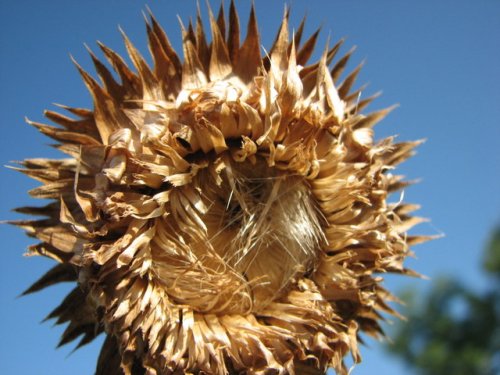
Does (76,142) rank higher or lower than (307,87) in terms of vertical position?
higher

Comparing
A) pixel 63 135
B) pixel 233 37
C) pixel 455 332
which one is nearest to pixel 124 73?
pixel 63 135

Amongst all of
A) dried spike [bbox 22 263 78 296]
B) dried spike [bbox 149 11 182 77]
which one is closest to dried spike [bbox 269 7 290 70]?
dried spike [bbox 149 11 182 77]

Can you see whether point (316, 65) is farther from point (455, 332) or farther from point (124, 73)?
point (455, 332)

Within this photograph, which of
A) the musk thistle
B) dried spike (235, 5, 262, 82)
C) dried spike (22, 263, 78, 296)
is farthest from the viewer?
dried spike (235, 5, 262, 82)

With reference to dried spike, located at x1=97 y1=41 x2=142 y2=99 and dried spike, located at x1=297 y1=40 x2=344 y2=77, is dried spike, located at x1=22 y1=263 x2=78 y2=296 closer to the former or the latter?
dried spike, located at x1=97 y1=41 x2=142 y2=99

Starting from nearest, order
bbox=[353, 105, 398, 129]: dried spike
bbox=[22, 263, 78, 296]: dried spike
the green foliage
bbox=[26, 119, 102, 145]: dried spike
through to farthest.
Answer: bbox=[26, 119, 102, 145]: dried spike < bbox=[22, 263, 78, 296]: dried spike < bbox=[353, 105, 398, 129]: dried spike < the green foliage

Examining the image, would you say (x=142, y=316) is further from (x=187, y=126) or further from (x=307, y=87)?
(x=307, y=87)

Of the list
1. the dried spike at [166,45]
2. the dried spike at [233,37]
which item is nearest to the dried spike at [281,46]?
the dried spike at [233,37]

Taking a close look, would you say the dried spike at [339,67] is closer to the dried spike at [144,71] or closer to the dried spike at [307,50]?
the dried spike at [307,50]

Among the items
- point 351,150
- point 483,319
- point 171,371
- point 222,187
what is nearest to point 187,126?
point 222,187
